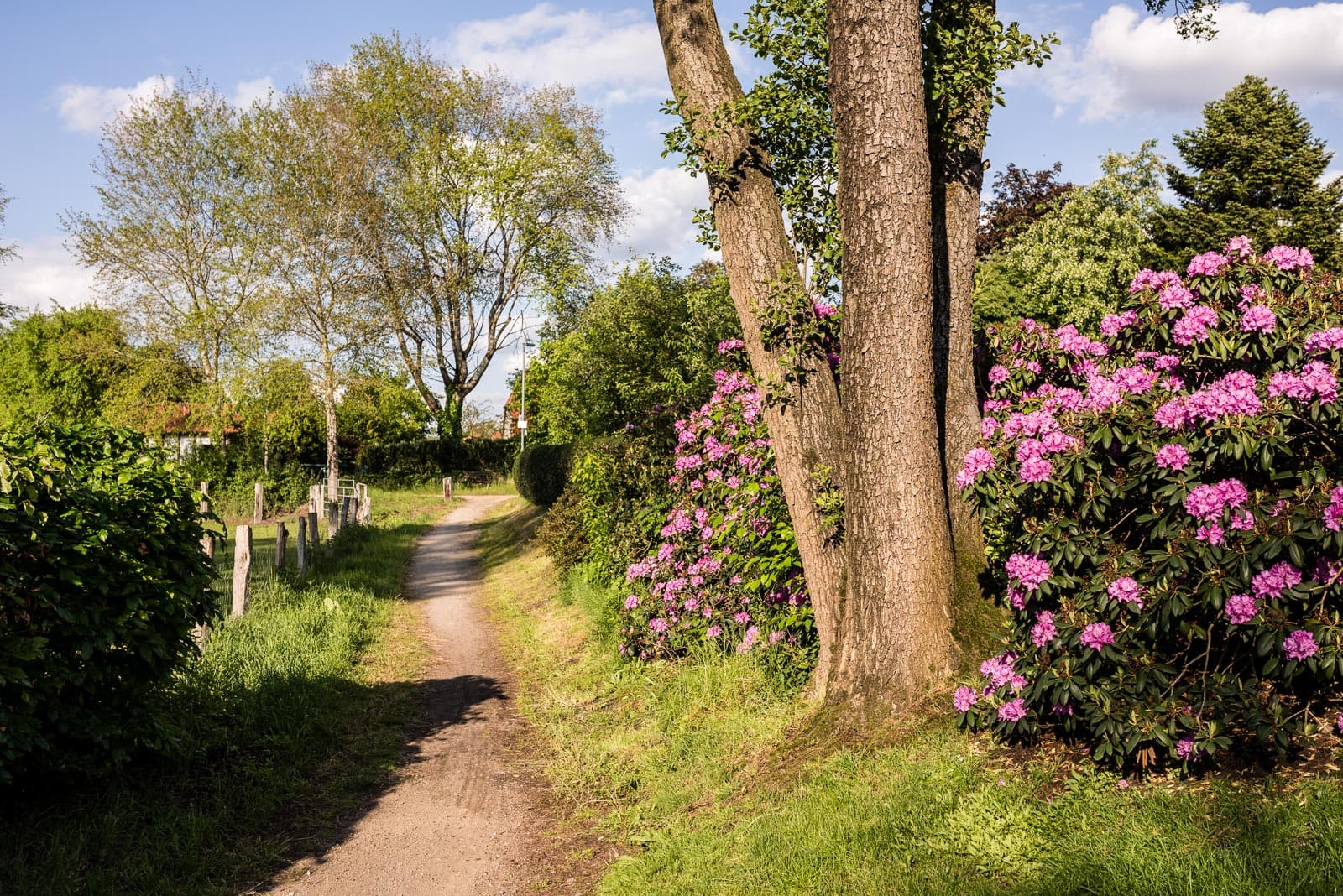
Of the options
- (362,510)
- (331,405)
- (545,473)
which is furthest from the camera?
(331,405)

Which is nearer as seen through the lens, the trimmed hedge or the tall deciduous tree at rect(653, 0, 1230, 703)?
the tall deciduous tree at rect(653, 0, 1230, 703)

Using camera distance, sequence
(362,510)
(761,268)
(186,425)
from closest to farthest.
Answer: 1. (761,268)
2. (362,510)
3. (186,425)

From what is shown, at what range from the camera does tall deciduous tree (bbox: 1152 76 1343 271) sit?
99.8ft

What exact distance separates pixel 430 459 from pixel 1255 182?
34.1 meters

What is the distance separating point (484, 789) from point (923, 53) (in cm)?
584

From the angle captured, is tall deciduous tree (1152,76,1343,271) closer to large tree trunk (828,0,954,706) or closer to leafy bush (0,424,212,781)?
large tree trunk (828,0,954,706)

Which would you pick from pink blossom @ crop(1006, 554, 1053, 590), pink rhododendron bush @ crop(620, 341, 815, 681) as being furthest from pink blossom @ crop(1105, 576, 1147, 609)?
pink rhododendron bush @ crop(620, 341, 815, 681)

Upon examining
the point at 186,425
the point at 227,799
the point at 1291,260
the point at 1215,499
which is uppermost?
the point at 186,425

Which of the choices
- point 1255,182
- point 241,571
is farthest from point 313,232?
point 1255,182

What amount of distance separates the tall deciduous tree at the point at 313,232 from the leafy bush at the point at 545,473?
6161 mm

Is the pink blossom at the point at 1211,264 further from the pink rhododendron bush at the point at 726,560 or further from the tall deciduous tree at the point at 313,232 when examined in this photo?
the tall deciduous tree at the point at 313,232

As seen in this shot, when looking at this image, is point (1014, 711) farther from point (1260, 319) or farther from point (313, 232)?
point (313, 232)

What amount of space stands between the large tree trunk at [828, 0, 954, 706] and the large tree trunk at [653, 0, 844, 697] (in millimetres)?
667

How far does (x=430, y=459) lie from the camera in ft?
139
